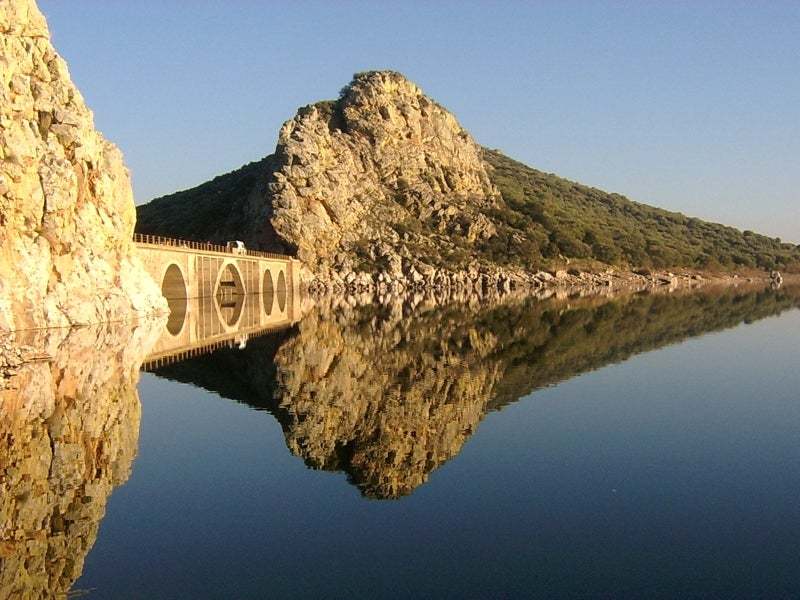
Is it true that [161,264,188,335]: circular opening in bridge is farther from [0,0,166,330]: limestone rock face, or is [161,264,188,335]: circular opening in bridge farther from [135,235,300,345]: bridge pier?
[0,0,166,330]: limestone rock face

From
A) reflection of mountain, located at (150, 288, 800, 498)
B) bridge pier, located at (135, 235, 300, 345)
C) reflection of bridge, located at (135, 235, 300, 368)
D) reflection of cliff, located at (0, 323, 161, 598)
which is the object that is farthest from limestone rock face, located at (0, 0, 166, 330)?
reflection of mountain, located at (150, 288, 800, 498)

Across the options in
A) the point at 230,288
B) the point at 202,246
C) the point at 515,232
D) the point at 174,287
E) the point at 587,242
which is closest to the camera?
the point at 174,287

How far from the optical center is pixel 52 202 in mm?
43125

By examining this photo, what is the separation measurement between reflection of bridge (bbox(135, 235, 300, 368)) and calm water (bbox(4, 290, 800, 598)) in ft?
30.8

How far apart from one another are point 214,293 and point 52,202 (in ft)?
123

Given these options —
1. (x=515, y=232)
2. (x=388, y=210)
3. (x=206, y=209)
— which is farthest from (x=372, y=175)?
(x=206, y=209)

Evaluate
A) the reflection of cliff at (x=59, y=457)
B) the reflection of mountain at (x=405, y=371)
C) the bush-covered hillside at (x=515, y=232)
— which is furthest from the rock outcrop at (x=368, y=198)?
the reflection of cliff at (x=59, y=457)

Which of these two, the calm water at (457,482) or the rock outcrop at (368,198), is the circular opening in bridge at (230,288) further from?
the calm water at (457,482)

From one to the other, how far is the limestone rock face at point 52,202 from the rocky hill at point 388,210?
60.4 meters

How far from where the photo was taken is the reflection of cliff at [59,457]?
12469 millimetres

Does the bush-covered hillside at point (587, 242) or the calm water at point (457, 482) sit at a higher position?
the bush-covered hillside at point (587, 242)

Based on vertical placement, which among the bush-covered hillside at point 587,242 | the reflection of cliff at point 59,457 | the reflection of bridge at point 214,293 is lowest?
the reflection of cliff at point 59,457

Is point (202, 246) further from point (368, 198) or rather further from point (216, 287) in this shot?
point (368, 198)

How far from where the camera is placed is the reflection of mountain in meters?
20.5
